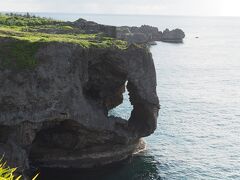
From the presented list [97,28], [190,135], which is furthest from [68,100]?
[97,28]

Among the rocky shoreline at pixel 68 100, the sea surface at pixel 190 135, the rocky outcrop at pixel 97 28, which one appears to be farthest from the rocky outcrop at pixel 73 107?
the rocky outcrop at pixel 97 28

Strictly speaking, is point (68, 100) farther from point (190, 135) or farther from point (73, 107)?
point (190, 135)

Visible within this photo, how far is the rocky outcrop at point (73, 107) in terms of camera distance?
4516 cm

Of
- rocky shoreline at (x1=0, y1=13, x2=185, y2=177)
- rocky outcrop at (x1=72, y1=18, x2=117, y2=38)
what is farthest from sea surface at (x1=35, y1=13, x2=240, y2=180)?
rocky outcrop at (x1=72, y1=18, x2=117, y2=38)

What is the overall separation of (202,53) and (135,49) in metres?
131

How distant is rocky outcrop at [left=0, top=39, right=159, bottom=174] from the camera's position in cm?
4516

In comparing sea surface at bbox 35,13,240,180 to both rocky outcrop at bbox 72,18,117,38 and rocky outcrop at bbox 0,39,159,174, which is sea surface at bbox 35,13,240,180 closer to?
rocky outcrop at bbox 0,39,159,174

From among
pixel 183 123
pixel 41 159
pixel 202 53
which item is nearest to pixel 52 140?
pixel 41 159

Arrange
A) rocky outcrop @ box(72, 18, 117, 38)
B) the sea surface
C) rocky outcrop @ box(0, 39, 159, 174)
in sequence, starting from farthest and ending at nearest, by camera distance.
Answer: rocky outcrop @ box(72, 18, 117, 38)
the sea surface
rocky outcrop @ box(0, 39, 159, 174)

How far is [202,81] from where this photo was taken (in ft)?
370

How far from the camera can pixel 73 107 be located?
155 feet

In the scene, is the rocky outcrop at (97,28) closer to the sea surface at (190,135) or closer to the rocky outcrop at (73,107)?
the rocky outcrop at (73,107)

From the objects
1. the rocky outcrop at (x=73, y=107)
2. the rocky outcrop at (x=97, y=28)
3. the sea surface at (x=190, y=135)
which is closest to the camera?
the rocky outcrop at (x=73, y=107)

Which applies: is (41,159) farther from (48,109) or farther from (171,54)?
(171,54)
